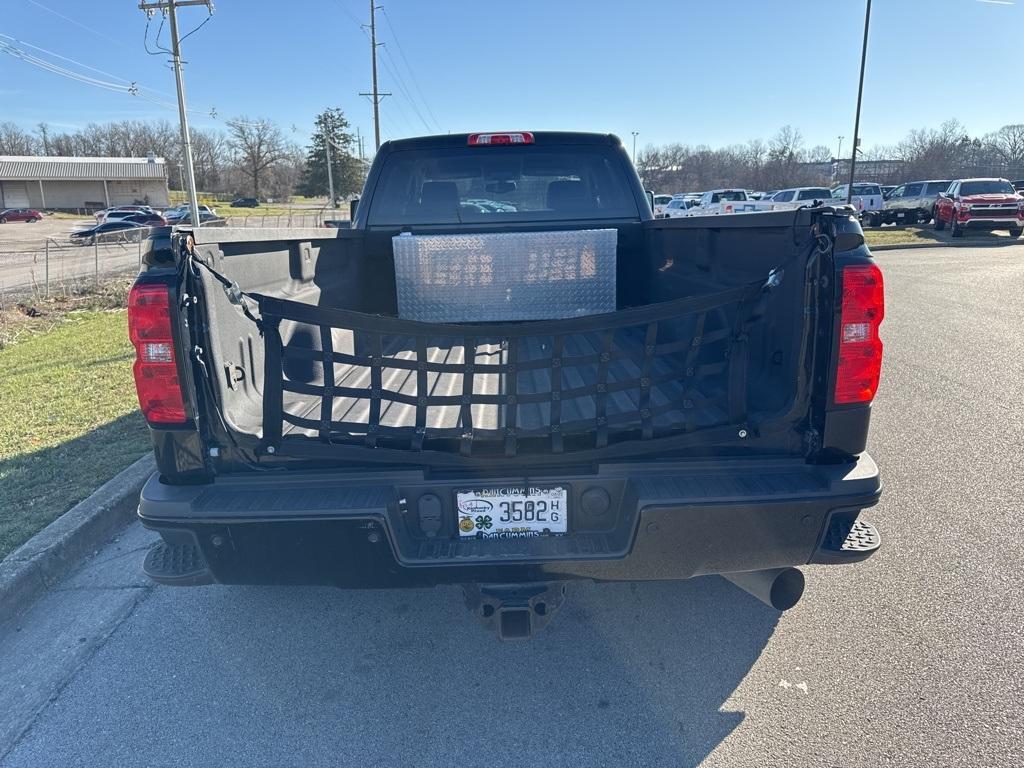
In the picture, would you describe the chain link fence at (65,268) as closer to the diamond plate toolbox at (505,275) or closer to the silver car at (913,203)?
the diamond plate toolbox at (505,275)

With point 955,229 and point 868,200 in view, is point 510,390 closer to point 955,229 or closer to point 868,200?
point 955,229

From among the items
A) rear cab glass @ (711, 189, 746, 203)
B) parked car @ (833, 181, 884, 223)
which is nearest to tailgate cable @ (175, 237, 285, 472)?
rear cab glass @ (711, 189, 746, 203)

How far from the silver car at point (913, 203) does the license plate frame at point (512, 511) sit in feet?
116

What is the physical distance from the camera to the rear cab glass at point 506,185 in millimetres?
4234

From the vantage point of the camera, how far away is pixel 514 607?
2.33 m

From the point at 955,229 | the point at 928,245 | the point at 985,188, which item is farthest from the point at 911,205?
the point at 928,245

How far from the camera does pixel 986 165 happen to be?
67.8m

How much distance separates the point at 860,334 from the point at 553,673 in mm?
1721

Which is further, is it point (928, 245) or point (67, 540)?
point (928, 245)

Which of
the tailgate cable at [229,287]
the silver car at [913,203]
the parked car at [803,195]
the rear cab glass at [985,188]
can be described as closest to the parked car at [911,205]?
the silver car at [913,203]

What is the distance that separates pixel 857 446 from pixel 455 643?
1799mm

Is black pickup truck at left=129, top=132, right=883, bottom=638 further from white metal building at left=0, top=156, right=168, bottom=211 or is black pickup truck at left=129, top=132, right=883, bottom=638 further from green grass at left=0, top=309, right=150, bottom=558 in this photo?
white metal building at left=0, top=156, right=168, bottom=211

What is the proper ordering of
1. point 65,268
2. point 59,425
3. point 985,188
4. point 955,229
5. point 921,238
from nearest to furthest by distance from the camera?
1. point 59,425
2. point 65,268
3. point 921,238
4. point 985,188
5. point 955,229

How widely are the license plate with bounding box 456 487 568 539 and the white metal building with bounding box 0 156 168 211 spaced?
92.7 metres
